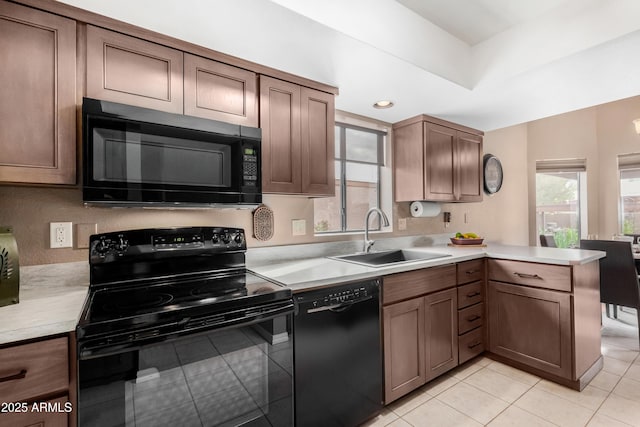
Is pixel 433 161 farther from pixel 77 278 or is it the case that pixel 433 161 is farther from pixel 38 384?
pixel 38 384

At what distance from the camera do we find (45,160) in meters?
1.23

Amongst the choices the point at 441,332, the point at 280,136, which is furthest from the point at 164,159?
the point at 441,332

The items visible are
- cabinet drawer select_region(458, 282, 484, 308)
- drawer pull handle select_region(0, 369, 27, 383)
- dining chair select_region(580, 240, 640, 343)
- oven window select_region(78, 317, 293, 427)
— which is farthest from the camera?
dining chair select_region(580, 240, 640, 343)

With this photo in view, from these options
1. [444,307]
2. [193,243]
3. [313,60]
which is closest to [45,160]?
[193,243]

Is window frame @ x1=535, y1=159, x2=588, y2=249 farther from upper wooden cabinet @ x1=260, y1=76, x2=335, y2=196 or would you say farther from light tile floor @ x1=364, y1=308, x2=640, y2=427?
upper wooden cabinet @ x1=260, y1=76, x2=335, y2=196

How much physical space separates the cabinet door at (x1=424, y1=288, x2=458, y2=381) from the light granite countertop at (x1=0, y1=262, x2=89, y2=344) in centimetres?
186

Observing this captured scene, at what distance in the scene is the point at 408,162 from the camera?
9.22 ft

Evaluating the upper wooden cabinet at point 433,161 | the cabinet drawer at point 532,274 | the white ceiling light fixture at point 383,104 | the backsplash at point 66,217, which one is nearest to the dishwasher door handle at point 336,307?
the backsplash at point 66,217

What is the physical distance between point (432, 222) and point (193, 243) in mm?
2449

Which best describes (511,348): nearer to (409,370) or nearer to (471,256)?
(471,256)

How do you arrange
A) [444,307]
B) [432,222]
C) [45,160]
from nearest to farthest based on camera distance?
[45,160]
[444,307]
[432,222]

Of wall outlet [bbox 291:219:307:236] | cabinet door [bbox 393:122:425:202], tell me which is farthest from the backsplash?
cabinet door [bbox 393:122:425:202]

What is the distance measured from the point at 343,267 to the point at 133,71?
1.49m

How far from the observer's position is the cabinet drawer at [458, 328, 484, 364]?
2.25m
